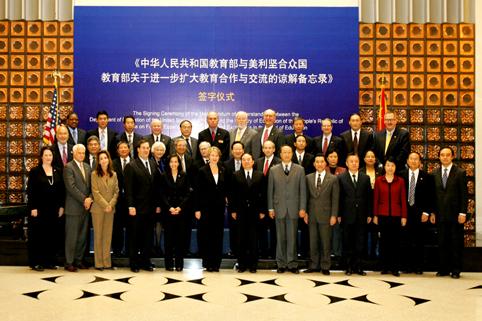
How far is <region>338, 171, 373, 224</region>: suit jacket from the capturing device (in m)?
6.63

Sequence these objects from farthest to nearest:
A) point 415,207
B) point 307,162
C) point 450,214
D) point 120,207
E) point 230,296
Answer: point 307,162, point 120,207, point 415,207, point 450,214, point 230,296

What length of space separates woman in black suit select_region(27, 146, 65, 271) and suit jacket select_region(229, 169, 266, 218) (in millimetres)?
2026

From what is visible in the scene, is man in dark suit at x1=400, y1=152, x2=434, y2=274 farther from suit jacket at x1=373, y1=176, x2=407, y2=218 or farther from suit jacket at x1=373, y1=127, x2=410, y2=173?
suit jacket at x1=373, y1=127, x2=410, y2=173

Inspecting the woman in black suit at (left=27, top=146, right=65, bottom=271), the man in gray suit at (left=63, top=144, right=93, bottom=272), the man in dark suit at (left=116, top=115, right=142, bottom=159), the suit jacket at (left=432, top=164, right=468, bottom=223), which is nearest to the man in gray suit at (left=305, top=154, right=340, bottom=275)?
the suit jacket at (left=432, top=164, right=468, bottom=223)

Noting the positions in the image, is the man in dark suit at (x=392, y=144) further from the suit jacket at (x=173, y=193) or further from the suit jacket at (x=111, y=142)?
the suit jacket at (x=111, y=142)

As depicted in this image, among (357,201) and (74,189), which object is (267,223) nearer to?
(357,201)

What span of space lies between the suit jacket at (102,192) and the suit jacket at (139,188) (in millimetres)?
169

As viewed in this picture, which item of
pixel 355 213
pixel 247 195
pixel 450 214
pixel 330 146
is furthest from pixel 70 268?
pixel 450 214

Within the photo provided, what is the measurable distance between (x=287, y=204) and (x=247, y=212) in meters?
0.47

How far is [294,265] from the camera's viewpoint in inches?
263

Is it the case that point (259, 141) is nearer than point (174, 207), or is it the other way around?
point (174, 207)

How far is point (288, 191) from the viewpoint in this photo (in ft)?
22.0

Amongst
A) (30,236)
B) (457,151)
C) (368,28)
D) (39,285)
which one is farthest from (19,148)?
(457,151)

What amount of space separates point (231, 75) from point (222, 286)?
180 inches
